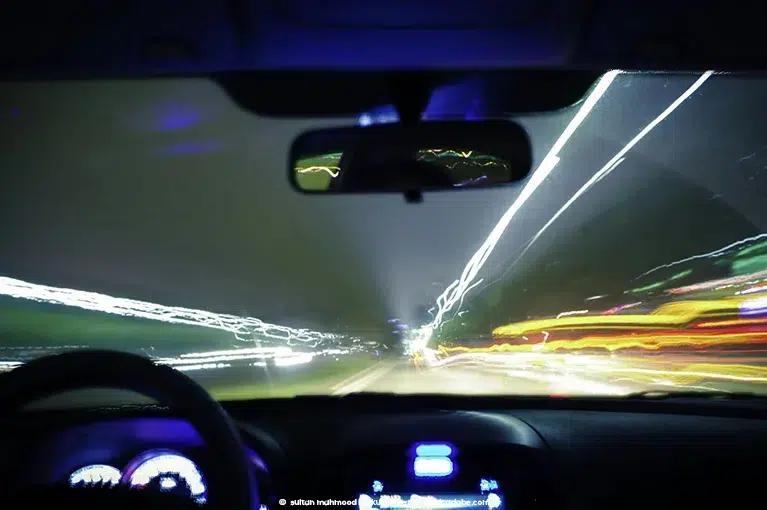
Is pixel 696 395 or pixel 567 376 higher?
pixel 567 376

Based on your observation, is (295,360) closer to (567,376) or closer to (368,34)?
(567,376)

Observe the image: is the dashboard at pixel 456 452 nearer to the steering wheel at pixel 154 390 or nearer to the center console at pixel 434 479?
the center console at pixel 434 479

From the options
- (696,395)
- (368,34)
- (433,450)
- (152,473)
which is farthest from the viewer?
(696,395)

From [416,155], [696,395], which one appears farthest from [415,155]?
[696,395]

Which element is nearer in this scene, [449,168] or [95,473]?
[95,473]

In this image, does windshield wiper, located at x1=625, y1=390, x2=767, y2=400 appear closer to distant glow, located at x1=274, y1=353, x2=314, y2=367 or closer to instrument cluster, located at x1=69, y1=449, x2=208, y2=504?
distant glow, located at x1=274, y1=353, x2=314, y2=367

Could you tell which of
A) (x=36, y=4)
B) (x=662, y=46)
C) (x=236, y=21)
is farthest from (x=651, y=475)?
(x=36, y=4)

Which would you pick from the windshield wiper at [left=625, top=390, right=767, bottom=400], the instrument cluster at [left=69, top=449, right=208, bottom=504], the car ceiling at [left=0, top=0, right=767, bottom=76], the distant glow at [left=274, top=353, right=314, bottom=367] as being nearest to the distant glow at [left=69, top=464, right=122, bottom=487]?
the instrument cluster at [left=69, top=449, right=208, bottom=504]
